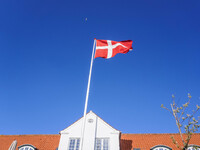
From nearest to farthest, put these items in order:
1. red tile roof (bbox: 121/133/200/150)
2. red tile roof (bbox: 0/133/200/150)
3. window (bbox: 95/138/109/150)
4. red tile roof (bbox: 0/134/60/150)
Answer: window (bbox: 95/138/109/150)
red tile roof (bbox: 121/133/200/150)
red tile roof (bbox: 0/133/200/150)
red tile roof (bbox: 0/134/60/150)

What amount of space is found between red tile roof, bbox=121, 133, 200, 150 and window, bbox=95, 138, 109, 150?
118 inches

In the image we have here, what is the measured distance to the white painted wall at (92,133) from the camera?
20.1 meters

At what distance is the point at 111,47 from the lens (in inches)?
642

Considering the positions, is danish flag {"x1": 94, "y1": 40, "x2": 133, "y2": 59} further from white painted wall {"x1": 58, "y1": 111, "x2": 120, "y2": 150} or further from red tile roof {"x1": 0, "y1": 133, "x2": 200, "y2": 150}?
red tile roof {"x1": 0, "y1": 133, "x2": 200, "y2": 150}

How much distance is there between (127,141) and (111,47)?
46.2ft

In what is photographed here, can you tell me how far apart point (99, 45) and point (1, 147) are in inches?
831

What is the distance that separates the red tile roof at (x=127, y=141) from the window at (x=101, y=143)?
9.80 ft

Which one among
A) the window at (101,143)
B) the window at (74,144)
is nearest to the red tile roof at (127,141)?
the window at (101,143)

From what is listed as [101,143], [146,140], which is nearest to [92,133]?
[101,143]

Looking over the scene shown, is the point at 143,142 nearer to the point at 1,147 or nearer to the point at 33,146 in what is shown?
the point at 33,146

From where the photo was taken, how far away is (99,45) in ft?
53.6

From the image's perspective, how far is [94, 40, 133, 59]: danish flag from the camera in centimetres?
1592

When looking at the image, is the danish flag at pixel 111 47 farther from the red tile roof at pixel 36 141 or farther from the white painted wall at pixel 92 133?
the red tile roof at pixel 36 141

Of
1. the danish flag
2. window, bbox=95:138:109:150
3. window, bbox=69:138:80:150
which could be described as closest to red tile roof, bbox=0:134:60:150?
window, bbox=69:138:80:150
